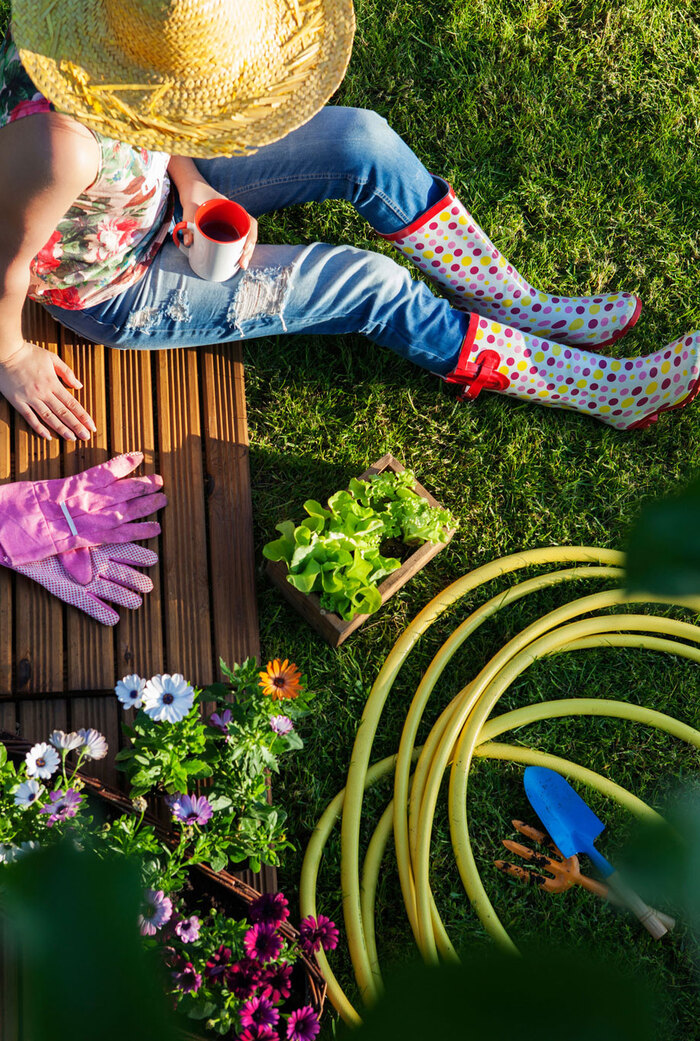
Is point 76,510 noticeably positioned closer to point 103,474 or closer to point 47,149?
point 103,474

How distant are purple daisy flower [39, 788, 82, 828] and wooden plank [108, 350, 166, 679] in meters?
0.53

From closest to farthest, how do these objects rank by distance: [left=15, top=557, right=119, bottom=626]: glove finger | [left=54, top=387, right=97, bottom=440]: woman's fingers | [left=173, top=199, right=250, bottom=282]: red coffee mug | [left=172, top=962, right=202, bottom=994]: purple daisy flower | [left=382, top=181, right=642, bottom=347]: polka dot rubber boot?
[left=172, top=962, right=202, bottom=994]: purple daisy flower → [left=173, top=199, right=250, bottom=282]: red coffee mug → [left=15, top=557, right=119, bottom=626]: glove finger → [left=54, top=387, right=97, bottom=440]: woman's fingers → [left=382, top=181, right=642, bottom=347]: polka dot rubber boot

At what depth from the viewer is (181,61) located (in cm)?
132

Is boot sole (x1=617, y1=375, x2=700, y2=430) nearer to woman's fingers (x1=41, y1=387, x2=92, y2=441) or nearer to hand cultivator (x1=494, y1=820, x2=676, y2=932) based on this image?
hand cultivator (x1=494, y1=820, x2=676, y2=932)

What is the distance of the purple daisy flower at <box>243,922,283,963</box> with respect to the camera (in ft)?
4.51

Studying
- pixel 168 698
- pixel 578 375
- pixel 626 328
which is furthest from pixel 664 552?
pixel 626 328

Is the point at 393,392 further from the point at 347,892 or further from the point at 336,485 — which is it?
the point at 347,892

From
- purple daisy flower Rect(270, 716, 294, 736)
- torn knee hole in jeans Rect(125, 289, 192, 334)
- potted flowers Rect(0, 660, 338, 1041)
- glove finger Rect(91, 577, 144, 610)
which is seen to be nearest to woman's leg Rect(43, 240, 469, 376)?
torn knee hole in jeans Rect(125, 289, 192, 334)

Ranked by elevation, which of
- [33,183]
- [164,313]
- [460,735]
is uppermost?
[33,183]

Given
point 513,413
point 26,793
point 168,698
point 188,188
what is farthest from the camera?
point 513,413

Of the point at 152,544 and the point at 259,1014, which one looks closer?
the point at 259,1014

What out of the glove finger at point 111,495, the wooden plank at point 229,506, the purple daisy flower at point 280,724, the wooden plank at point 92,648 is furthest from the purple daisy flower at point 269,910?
the glove finger at point 111,495

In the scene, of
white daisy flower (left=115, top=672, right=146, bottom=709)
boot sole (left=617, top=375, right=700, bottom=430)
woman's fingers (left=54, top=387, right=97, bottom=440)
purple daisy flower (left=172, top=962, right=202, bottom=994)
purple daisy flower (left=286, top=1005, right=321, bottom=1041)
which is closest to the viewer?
purple daisy flower (left=172, top=962, right=202, bottom=994)

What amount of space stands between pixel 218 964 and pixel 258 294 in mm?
1301
